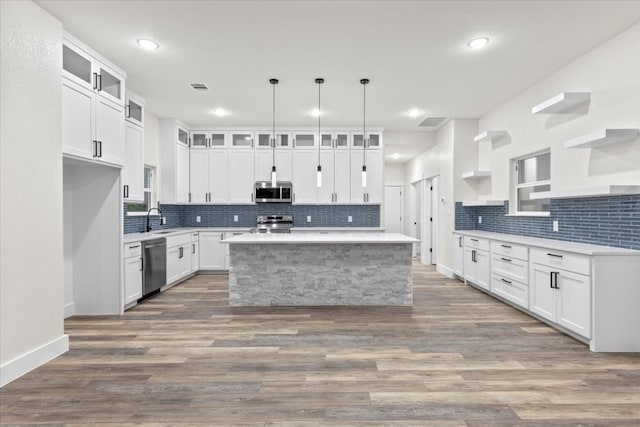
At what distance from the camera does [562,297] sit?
342 cm

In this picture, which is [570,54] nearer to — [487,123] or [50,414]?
[487,123]

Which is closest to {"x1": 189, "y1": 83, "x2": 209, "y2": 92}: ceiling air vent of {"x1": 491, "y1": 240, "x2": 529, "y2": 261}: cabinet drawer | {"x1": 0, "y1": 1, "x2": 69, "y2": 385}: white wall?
{"x1": 0, "y1": 1, "x2": 69, "y2": 385}: white wall

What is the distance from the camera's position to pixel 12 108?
8.54 feet

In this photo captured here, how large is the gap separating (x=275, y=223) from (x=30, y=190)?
183 inches

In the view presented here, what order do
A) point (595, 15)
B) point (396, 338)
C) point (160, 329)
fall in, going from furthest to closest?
point (160, 329) → point (396, 338) → point (595, 15)

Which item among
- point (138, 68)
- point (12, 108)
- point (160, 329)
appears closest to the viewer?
point (12, 108)

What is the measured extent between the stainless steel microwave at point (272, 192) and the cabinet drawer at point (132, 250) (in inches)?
110

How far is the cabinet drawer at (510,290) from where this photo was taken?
Answer: 4.09 m

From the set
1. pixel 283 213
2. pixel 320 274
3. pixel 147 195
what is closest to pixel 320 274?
pixel 320 274

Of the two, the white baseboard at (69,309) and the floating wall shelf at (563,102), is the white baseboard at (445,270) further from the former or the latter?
the white baseboard at (69,309)

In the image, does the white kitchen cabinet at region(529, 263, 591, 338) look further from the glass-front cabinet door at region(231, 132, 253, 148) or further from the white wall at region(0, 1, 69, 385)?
the glass-front cabinet door at region(231, 132, 253, 148)

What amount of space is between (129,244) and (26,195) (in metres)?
1.75

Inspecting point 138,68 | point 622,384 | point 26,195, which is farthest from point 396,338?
point 138,68

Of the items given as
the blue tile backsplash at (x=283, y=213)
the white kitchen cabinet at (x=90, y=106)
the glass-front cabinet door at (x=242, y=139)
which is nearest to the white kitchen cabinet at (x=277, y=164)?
the glass-front cabinet door at (x=242, y=139)
